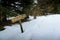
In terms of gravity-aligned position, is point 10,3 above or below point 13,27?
above

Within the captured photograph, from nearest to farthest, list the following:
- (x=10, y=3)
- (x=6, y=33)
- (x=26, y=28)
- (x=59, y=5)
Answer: (x=59, y=5) → (x=10, y=3) → (x=6, y=33) → (x=26, y=28)

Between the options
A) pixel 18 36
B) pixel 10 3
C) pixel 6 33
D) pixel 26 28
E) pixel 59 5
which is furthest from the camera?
pixel 26 28

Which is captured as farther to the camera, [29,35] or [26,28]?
[26,28]

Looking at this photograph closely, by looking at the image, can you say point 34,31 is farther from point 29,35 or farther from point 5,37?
point 5,37

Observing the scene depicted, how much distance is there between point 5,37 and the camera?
15.9 feet

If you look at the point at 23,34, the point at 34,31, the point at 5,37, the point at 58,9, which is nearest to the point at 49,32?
the point at 34,31

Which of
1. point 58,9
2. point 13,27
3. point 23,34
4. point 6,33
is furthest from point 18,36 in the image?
point 58,9

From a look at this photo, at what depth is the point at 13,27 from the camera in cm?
577

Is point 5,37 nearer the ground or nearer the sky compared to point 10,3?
nearer the ground

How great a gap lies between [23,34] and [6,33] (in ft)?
2.03

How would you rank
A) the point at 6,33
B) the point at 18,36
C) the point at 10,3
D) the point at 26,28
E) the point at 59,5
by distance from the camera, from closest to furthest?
the point at 59,5 < the point at 10,3 < the point at 18,36 < the point at 6,33 < the point at 26,28

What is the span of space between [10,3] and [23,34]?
3.73 ft

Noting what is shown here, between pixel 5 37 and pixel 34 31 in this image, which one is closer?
pixel 5 37

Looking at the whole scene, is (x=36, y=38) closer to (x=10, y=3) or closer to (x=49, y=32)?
(x=49, y=32)
